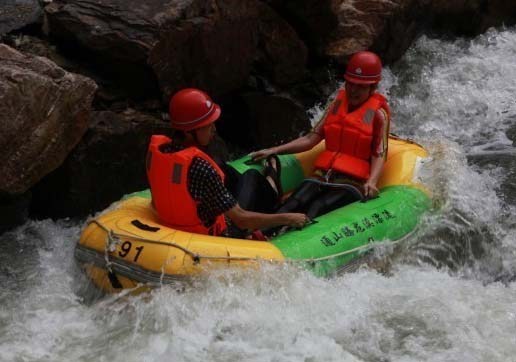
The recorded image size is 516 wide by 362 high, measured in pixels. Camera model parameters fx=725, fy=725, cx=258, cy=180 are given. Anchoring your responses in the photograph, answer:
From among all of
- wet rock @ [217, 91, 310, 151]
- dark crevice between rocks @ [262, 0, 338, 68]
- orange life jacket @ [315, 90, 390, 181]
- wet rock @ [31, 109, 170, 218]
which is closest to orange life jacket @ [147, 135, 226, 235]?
orange life jacket @ [315, 90, 390, 181]

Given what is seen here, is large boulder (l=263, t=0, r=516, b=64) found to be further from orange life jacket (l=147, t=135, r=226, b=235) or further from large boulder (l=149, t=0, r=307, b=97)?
orange life jacket (l=147, t=135, r=226, b=235)

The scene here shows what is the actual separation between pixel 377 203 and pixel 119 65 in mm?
2557

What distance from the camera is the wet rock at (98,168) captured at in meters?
5.98

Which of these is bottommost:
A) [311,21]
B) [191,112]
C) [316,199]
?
[316,199]

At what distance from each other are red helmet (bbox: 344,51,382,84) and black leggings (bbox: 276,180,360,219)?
0.86 metres

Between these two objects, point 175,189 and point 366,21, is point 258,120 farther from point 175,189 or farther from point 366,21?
point 175,189

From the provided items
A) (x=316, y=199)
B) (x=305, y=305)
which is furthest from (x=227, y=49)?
(x=305, y=305)

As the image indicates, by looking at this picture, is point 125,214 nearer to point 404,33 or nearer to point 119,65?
point 119,65

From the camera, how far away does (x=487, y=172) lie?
23.8 ft

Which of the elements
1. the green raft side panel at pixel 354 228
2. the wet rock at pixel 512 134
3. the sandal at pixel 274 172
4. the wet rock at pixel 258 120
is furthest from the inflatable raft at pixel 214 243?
the wet rock at pixel 512 134

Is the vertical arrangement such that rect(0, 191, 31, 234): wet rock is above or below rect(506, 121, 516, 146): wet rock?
above

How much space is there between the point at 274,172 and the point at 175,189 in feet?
4.96

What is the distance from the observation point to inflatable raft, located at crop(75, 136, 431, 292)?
434 centimetres

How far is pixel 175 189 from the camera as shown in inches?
174
